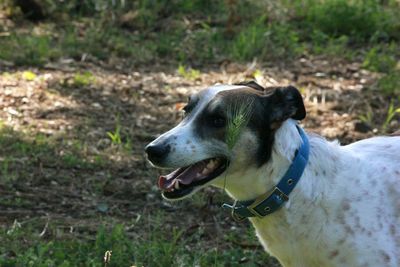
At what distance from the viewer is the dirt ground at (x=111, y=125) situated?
576 centimetres

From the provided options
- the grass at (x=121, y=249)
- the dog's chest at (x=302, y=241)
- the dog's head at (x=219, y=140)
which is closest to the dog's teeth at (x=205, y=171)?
the dog's head at (x=219, y=140)

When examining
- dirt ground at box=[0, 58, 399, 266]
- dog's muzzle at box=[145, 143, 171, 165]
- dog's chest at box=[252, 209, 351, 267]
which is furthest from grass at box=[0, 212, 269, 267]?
dog's muzzle at box=[145, 143, 171, 165]

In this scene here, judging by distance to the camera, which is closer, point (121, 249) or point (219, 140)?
point (219, 140)

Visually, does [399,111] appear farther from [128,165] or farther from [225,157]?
[225,157]

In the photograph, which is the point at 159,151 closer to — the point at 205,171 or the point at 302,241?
the point at 205,171

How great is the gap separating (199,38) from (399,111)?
7.97 ft

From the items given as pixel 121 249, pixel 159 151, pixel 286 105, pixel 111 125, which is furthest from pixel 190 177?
pixel 111 125

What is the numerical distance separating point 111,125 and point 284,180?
3177 millimetres

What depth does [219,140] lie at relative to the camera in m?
4.04

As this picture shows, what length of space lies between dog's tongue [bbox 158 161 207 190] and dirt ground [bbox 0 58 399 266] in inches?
58.2

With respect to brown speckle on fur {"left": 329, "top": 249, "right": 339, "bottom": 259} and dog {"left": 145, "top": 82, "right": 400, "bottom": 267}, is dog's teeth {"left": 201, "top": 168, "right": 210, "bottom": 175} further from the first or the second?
brown speckle on fur {"left": 329, "top": 249, "right": 339, "bottom": 259}

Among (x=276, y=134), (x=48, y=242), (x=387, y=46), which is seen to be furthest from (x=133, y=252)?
(x=387, y=46)

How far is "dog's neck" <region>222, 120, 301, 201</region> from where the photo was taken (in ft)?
13.1

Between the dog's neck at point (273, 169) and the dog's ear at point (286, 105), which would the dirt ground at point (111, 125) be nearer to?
the dog's neck at point (273, 169)
